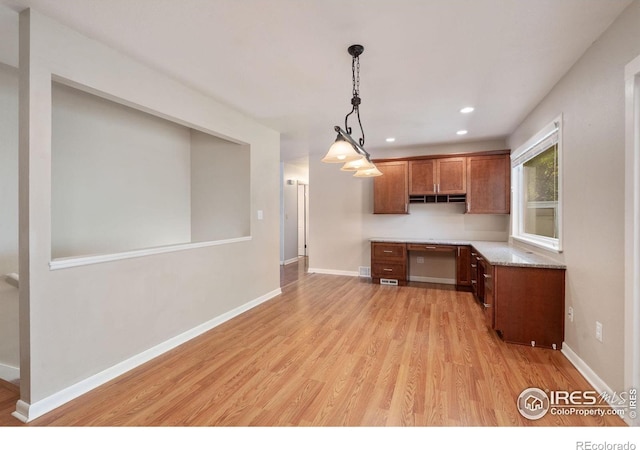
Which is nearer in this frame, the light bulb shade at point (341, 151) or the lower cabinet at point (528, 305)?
the light bulb shade at point (341, 151)

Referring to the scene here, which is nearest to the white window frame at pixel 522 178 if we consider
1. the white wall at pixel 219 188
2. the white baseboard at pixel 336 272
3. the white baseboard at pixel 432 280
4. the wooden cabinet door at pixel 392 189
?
the white baseboard at pixel 432 280

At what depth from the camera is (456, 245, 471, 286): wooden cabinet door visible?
4.94 metres

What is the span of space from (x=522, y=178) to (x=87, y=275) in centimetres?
544

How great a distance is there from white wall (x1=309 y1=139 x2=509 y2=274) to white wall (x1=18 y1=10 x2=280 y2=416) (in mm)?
3040

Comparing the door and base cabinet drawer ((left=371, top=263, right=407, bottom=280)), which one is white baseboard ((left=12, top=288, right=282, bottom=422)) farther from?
the door

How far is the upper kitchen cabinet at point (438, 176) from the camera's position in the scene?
5032 millimetres

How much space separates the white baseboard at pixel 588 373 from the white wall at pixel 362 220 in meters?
2.78

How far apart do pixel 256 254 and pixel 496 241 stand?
4.03 m

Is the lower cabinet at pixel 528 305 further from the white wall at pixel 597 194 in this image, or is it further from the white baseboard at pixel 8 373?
the white baseboard at pixel 8 373

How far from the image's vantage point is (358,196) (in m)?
6.08

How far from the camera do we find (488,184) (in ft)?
16.0

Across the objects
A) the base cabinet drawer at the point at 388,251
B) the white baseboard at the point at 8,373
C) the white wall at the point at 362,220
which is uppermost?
the white wall at the point at 362,220

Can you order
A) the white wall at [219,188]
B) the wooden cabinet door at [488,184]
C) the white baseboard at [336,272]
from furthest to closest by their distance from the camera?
1. the white baseboard at [336,272]
2. the wooden cabinet door at [488,184]
3. the white wall at [219,188]

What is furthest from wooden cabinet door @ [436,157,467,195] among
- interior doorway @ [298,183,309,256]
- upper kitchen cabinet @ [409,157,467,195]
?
interior doorway @ [298,183,309,256]
